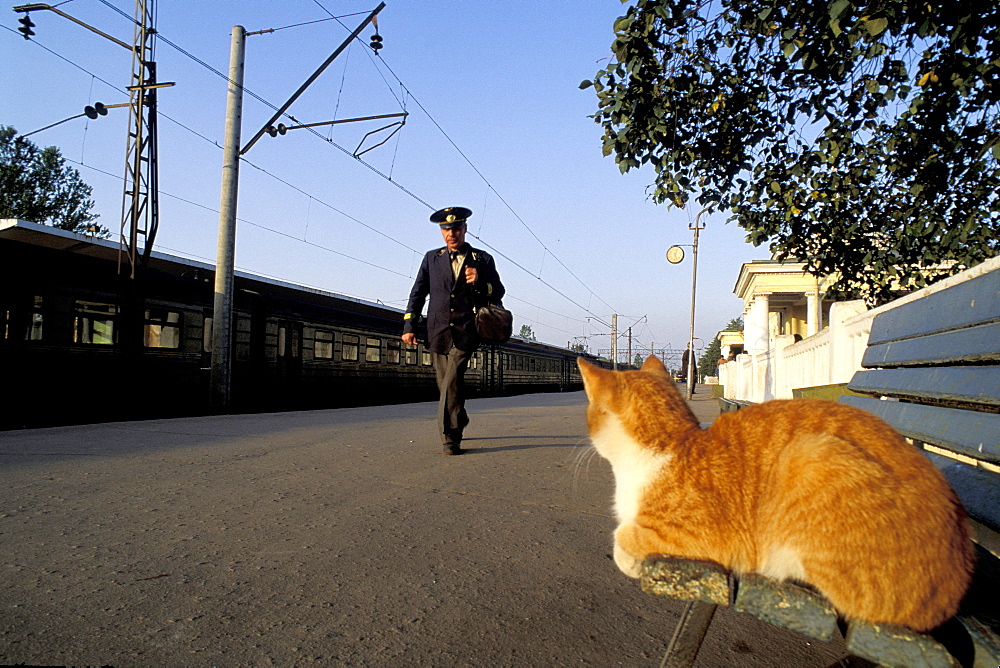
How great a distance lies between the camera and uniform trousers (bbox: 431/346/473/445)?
5.11 metres

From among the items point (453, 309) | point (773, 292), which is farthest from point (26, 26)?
point (773, 292)

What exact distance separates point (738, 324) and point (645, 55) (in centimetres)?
13462

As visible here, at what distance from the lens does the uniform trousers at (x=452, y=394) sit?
5113 mm

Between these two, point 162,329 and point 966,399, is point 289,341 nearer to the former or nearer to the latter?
point 162,329

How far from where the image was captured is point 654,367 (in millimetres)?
1944

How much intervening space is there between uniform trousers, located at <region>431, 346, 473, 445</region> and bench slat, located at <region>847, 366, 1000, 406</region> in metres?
3.15

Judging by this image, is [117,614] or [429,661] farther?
[117,614]

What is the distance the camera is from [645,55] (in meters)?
4.39

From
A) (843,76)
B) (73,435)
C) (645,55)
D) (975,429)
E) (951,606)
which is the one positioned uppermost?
(843,76)

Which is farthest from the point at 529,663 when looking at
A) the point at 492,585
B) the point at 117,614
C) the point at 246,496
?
the point at 246,496

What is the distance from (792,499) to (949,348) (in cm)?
93

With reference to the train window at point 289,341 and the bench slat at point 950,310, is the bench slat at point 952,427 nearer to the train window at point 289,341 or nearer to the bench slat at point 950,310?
the bench slat at point 950,310

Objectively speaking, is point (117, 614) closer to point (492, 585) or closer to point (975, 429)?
point (492, 585)

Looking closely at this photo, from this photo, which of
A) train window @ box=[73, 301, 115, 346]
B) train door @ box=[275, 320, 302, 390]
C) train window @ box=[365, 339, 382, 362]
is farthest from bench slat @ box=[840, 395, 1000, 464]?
train window @ box=[365, 339, 382, 362]
